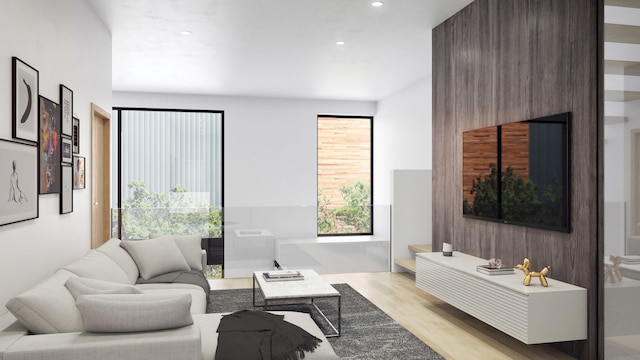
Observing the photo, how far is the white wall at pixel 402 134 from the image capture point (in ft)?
24.2

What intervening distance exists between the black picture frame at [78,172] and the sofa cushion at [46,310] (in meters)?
1.58

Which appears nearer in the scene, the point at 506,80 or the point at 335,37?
the point at 506,80

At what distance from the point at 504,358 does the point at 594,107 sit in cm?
177

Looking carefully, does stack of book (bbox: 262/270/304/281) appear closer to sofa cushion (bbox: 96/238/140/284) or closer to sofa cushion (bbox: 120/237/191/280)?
sofa cushion (bbox: 120/237/191/280)

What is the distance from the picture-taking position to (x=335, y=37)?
17.6 feet

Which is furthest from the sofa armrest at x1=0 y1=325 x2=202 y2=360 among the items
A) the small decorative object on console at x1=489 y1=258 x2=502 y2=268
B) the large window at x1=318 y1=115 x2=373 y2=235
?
the large window at x1=318 y1=115 x2=373 y2=235

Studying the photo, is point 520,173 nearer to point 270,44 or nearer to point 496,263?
point 496,263

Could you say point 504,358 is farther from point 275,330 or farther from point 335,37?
point 335,37

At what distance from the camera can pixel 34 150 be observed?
10.0 feet

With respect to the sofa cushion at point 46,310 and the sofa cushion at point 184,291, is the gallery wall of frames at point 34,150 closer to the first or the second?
the sofa cushion at point 46,310

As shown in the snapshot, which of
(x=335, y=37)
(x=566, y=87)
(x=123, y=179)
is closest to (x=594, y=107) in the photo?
(x=566, y=87)

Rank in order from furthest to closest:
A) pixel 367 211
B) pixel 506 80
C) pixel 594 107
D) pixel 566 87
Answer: pixel 367 211 < pixel 506 80 < pixel 566 87 < pixel 594 107

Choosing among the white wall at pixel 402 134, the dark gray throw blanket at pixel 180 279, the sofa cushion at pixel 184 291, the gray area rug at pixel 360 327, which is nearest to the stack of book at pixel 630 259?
the gray area rug at pixel 360 327

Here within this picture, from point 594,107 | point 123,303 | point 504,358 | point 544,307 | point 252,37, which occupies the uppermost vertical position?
point 252,37
